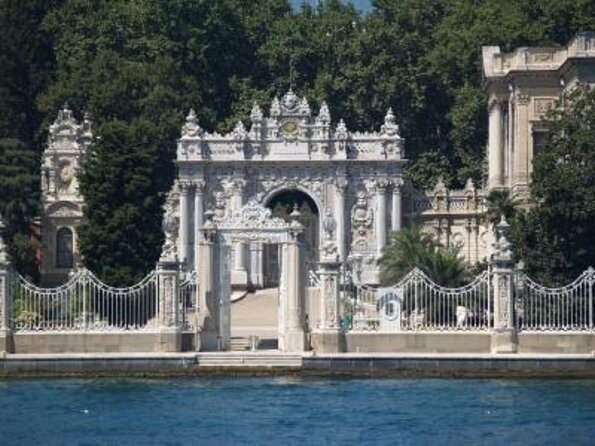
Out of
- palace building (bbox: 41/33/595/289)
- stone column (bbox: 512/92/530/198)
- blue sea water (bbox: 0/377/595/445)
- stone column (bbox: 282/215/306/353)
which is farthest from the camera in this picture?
palace building (bbox: 41/33/595/289)

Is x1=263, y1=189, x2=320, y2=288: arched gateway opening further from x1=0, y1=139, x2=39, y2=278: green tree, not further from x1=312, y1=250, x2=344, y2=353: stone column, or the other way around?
x1=312, y1=250, x2=344, y2=353: stone column

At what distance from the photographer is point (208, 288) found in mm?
79562

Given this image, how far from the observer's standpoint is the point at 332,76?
4761 inches

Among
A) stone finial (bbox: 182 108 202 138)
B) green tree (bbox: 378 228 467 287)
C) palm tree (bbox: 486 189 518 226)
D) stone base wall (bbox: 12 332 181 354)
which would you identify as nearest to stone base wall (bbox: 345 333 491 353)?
stone base wall (bbox: 12 332 181 354)

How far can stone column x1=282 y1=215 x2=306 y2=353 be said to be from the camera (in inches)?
3083

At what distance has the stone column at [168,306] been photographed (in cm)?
7812

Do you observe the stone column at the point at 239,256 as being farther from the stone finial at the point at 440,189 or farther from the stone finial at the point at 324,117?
the stone finial at the point at 440,189

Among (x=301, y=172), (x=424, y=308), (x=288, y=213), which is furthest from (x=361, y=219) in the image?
(x=424, y=308)

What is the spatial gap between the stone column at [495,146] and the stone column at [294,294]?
30.0 metres

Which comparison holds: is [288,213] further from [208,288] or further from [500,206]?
[208,288]

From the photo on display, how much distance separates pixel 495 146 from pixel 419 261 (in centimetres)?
2441

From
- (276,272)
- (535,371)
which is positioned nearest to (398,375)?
(535,371)

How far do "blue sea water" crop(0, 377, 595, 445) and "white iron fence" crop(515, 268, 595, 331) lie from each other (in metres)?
3.28

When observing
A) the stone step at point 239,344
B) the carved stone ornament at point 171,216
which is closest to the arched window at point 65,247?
the carved stone ornament at point 171,216
